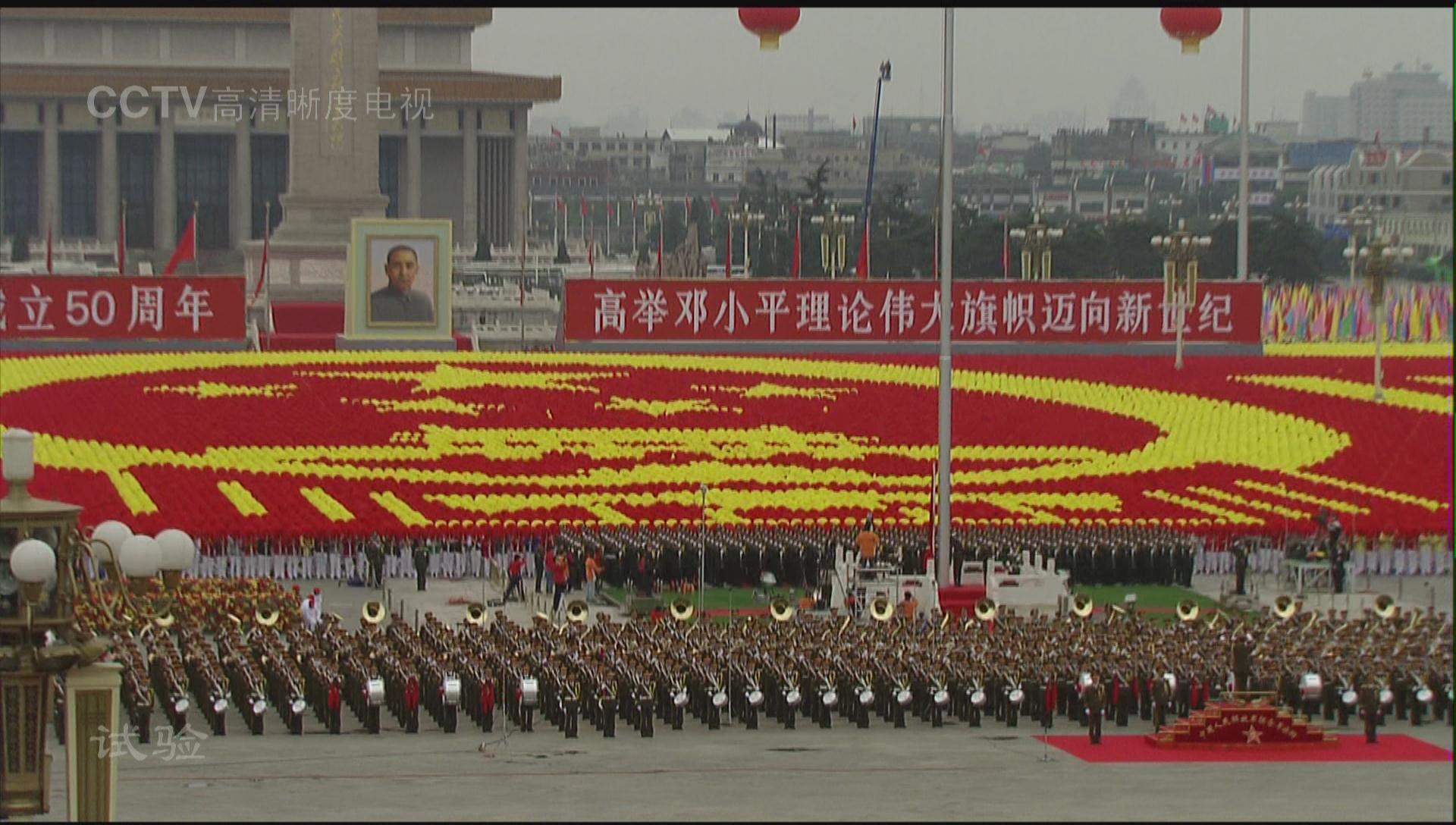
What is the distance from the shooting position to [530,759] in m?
16.9

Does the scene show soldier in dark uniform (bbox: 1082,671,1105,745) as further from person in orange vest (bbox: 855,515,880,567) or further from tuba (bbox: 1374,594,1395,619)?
person in orange vest (bbox: 855,515,880,567)

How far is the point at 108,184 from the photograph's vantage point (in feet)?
297

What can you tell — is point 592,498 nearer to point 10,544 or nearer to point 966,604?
point 966,604

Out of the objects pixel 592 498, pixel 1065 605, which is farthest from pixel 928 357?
pixel 1065 605

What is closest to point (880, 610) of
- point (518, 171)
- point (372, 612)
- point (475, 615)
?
point (475, 615)

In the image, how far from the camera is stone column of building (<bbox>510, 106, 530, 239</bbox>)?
3585 inches

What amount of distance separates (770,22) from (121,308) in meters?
33.7

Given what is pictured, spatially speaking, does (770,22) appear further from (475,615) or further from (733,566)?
(733,566)

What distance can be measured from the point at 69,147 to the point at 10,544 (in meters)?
83.9

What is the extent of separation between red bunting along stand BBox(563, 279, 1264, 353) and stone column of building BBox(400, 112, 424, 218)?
131 ft

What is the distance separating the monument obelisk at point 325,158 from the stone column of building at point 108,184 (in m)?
31.8

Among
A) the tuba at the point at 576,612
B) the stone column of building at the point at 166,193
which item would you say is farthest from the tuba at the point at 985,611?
the stone column of building at the point at 166,193
